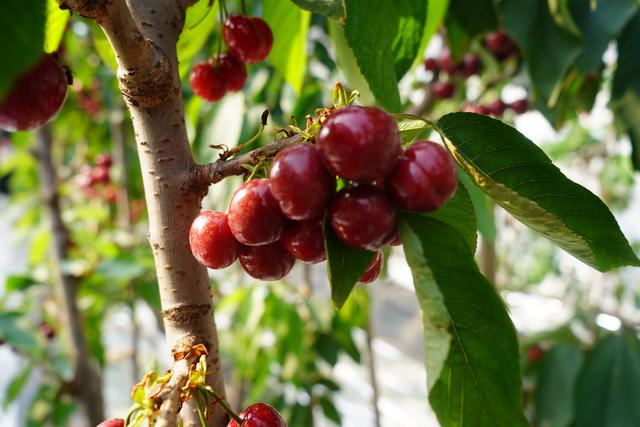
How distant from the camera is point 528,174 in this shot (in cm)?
40

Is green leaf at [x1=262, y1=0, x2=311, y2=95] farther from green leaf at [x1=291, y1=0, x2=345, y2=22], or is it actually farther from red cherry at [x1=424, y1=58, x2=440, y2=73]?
red cherry at [x1=424, y1=58, x2=440, y2=73]

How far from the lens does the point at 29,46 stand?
0.60ft

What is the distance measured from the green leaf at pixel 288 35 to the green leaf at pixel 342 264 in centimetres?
40

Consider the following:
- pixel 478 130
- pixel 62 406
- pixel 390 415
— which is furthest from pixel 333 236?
pixel 390 415

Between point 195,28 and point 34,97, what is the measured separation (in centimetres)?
35

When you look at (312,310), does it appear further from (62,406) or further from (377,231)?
(377,231)

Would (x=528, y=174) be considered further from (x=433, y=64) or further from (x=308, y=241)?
(x=433, y=64)

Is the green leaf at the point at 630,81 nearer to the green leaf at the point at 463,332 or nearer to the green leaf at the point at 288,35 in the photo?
the green leaf at the point at 288,35

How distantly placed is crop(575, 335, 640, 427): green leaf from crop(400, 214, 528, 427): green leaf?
1.31m

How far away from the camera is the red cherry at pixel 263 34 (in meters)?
0.63

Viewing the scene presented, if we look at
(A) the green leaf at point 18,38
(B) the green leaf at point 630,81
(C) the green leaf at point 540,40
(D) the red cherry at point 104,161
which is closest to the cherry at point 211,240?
(A) the green leaf at point 18,38

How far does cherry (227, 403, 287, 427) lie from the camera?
0.40 meters

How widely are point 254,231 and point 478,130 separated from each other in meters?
0.18

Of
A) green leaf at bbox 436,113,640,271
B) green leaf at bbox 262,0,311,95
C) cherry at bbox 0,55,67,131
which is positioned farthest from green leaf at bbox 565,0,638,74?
cherry at bbox 0,55,67,131
